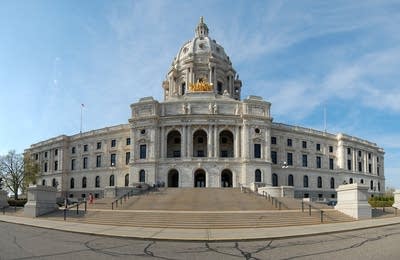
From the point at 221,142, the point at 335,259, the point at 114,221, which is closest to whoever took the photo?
the point at 335,259

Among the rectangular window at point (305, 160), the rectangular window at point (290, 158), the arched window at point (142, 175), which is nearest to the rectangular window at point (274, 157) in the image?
the rectangular window at point (290, 158)

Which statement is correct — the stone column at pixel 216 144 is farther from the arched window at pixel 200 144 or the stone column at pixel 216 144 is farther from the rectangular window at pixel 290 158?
the rectangular window at pixel 290 158

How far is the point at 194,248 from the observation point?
16922mm

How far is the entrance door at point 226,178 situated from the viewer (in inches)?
2761

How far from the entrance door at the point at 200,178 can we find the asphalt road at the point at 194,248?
1962 inches

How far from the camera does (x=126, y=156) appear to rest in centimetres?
8031

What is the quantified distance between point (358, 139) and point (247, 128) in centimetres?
4000

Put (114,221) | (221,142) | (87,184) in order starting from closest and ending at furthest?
(114,221) < (221,142) < (87,184)

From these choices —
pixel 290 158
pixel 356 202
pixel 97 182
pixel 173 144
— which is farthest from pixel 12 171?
pixel 356 202

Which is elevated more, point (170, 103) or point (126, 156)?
point (170, 103)

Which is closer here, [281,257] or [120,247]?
[281,257]

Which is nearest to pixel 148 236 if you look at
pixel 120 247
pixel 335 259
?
pixel 120 247

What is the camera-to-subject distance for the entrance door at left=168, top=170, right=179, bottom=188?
2781 inches

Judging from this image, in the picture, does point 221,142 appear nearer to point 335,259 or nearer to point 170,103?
point 170,103
